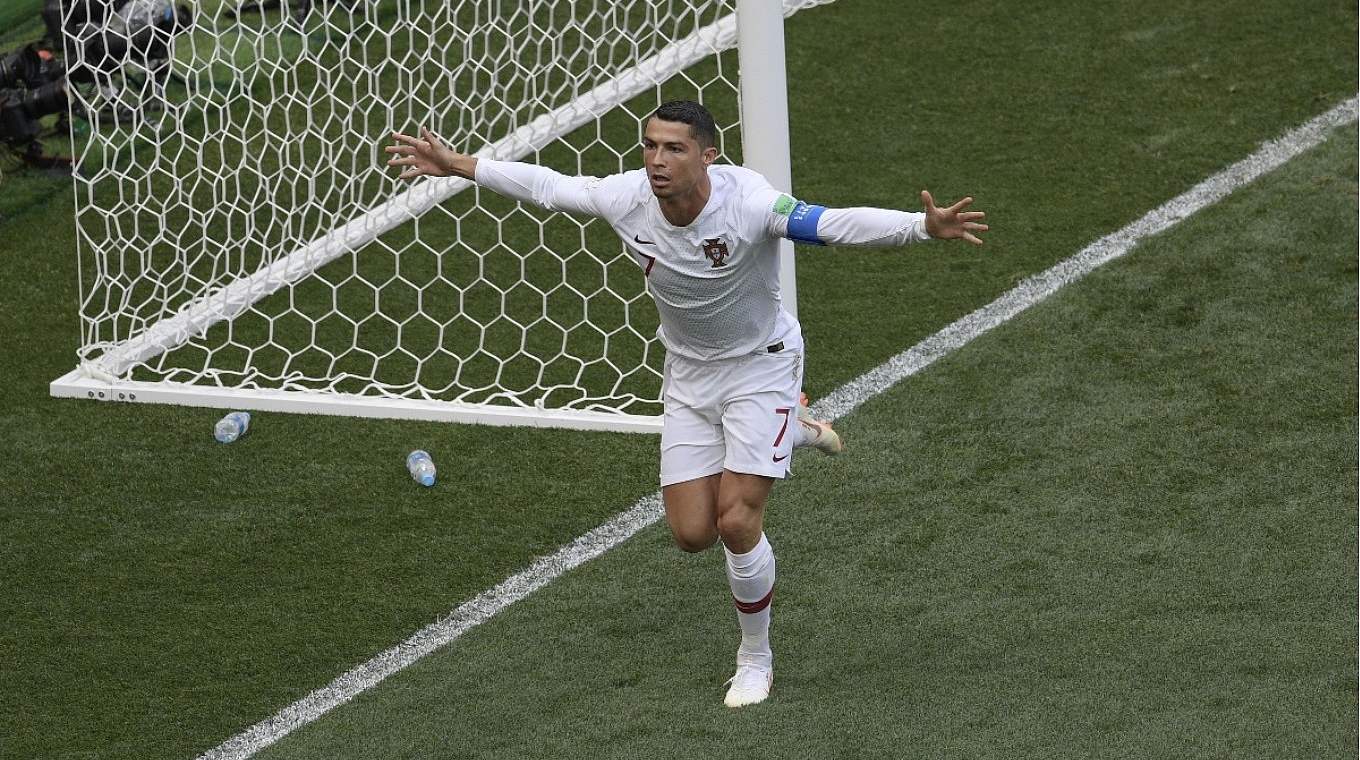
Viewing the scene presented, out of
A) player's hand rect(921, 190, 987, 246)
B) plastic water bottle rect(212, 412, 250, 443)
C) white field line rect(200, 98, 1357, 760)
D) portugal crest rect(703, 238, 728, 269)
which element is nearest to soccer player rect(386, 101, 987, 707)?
portugal crest rect(703, 238, 728, 269)

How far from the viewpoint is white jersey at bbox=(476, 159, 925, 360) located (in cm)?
515

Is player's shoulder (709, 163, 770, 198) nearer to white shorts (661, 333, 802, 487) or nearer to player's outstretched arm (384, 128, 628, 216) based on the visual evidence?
player's outstretched arm (384, 128, 628, 216)

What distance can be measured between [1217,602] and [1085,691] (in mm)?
717

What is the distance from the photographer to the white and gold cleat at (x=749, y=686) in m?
5.54

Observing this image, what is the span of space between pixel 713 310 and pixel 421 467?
2.02 m

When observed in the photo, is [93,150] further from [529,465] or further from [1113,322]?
[1113,322]

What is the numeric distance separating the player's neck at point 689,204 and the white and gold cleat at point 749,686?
1344 mm

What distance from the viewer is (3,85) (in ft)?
30.5

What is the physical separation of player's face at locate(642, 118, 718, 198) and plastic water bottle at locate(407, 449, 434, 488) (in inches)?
88.3

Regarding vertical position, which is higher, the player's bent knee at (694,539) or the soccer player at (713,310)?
the soccer player at (713,310)

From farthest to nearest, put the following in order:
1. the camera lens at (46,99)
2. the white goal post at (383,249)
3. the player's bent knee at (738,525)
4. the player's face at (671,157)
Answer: the camera lens at (46,99) < the white goal post at (383,249) < the player's bent knee at (738,525) < the player's face at (671,157)

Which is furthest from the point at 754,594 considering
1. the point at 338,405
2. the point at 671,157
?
the point at 338,405

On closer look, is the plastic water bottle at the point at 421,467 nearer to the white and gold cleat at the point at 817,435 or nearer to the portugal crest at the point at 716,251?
the white and gold cleat at the point at 817,435

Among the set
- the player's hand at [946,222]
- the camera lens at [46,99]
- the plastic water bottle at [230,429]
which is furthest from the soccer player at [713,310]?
the camera lens at [46,99]
